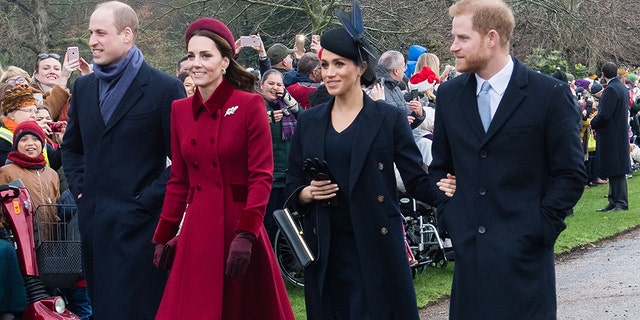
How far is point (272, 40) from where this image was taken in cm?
2377

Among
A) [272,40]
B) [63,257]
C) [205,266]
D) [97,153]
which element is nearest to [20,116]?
[63,257]

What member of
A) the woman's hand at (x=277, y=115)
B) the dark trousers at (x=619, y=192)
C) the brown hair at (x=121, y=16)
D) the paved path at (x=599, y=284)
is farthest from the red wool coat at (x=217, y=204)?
the dark trousers at (x=619, y=192)

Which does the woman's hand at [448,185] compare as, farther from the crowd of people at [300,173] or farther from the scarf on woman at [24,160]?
the scarf on woman at [24,160]

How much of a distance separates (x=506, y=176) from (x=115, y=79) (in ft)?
8.04

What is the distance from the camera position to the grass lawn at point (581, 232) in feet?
33.1

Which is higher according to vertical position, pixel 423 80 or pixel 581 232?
pixel 423 80

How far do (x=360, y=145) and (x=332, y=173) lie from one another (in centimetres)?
22

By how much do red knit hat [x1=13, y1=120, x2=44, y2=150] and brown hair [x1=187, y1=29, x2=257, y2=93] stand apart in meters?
2.58

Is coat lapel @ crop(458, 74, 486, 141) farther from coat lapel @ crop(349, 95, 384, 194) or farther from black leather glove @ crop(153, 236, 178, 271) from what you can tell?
black leather glove @ crop(153, 236, 178, 271)

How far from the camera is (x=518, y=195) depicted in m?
5.20

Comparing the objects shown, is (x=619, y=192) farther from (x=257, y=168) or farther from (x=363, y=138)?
(x=257, y=168)

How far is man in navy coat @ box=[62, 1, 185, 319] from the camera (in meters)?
6.24

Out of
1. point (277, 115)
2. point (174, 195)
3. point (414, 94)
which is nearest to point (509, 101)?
point (174, 195)

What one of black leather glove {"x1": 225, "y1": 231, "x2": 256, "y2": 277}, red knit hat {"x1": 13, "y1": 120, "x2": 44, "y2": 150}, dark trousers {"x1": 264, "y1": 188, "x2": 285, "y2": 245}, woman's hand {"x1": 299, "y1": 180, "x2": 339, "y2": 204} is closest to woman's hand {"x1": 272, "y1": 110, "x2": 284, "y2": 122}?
dark trousers {"x1": 264, "y1": 188, "x2": 285, "y2": 245}
